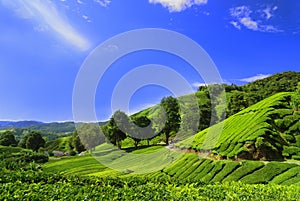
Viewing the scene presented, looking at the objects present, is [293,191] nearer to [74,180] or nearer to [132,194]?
[132,194]

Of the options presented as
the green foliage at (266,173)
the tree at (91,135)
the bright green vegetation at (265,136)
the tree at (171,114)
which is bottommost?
the green foliage at (266,173)

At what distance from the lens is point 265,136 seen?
2530cm

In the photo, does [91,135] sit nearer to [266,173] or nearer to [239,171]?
[239,171]

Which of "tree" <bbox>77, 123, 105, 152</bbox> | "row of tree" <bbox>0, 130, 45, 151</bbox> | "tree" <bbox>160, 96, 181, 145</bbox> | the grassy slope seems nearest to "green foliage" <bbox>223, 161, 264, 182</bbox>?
the grassy slope

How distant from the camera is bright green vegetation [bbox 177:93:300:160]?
961 inches

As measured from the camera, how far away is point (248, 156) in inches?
973

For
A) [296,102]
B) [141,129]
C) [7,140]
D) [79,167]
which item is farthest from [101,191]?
[7,140]

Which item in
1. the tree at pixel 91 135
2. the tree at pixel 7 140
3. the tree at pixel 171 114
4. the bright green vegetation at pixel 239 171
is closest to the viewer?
the bright green vegetation at pixel 239 171

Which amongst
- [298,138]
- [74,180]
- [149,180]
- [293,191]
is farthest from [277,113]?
[74,180]

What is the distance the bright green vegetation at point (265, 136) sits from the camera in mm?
24406

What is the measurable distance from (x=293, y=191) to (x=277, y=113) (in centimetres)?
2135

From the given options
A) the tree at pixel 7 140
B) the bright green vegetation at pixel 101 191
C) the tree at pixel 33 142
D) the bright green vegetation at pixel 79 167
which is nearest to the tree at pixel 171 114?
the bright green vegetation at pixel 79 167

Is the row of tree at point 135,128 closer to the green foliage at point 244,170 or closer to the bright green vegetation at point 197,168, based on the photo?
the bright green vegetation at point 197,168

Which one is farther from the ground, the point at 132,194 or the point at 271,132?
the point at 271,132
